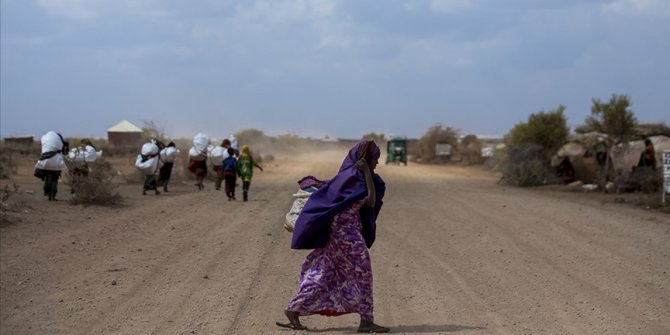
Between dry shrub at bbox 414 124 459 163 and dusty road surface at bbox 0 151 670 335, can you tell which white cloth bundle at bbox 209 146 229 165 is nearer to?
dusty road surface at bbox 0 151 670 335

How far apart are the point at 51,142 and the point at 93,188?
1464 mm

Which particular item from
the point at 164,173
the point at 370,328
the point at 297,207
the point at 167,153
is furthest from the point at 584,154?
the point at 370,328

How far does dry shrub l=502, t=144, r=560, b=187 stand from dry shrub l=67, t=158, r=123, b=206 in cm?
1532

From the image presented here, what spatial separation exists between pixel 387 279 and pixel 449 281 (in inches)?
28.7

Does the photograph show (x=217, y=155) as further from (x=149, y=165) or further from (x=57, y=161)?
(x=57, y=161)

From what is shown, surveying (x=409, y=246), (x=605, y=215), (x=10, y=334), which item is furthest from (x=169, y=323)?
(x=605, y=215)

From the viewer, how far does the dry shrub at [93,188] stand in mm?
19047

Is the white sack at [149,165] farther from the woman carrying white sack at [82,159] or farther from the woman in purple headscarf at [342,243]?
the woman in purple headscarf at [342,243]

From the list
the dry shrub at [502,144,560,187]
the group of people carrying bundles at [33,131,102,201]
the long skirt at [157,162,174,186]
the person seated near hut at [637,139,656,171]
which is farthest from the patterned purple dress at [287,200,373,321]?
the dry shrub at [502,144,560,187]

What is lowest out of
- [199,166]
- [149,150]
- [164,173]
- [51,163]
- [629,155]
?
[164,173]

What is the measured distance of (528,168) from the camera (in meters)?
Result: 30.1

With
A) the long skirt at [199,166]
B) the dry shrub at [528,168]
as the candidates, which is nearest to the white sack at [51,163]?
the long skirt at [199,166]

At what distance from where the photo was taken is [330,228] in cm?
745

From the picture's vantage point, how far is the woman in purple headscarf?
7371 millimetres
